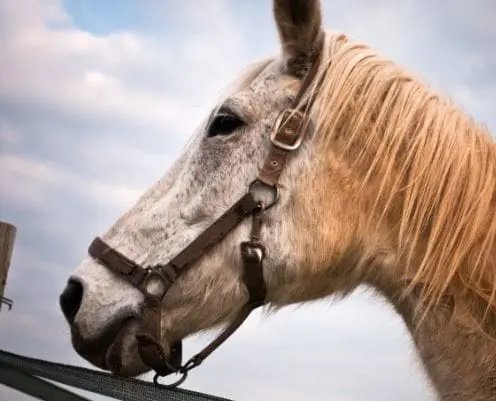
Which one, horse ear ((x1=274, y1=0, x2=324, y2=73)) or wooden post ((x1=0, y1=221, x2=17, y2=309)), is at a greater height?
horse ear ((x1=274, y1=0, x2=324, y2=73))

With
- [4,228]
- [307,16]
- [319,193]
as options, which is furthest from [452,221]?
[4,228]

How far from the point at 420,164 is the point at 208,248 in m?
0.94

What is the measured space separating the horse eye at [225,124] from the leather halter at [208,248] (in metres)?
0.18

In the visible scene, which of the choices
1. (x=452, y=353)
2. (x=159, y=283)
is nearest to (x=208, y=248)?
(x=159, y=283)

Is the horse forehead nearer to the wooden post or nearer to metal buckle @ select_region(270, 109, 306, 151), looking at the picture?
metal buckle @ select_region(270, 109, 306, 151)

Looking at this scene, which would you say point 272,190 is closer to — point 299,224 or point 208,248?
point 299,224

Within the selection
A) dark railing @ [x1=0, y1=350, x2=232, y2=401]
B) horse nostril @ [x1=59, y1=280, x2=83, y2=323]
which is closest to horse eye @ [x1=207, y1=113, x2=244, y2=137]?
horse nostril @ [x1=59, y1=280, x2=83, y2=323]

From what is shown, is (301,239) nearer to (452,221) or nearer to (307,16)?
(452,221)

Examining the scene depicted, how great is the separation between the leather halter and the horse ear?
1.12 feet

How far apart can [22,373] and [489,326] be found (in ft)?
6.21

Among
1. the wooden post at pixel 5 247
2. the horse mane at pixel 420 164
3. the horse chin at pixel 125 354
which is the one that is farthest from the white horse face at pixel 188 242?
the wooden post at pixel 5 247

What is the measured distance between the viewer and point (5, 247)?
338cm

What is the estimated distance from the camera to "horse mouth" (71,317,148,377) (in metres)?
2.61

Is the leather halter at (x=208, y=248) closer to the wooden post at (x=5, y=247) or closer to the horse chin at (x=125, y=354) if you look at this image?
the horse chin at (x=125, y=354)
